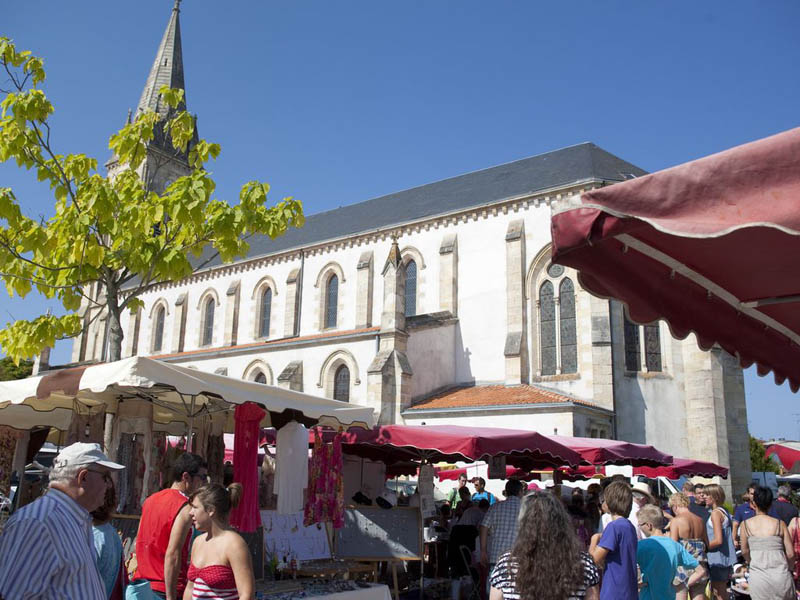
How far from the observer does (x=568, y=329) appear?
72.2 feet

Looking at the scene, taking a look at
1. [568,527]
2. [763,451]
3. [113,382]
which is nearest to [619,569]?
[568,527]

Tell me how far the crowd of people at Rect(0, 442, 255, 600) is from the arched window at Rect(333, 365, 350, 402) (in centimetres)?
1890

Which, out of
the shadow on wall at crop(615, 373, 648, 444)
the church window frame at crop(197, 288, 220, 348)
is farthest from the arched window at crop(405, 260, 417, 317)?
the church window frame at crop(197, 288, 220, 348)

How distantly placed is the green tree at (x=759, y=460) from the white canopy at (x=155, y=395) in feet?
141

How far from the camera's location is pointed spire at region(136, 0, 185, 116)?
42719mm

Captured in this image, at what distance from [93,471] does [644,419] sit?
65.1ft

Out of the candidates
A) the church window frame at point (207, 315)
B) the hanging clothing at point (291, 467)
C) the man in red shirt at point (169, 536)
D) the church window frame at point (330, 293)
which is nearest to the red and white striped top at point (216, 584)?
the man in red shirt at point (169, 536)

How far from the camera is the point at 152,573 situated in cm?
474

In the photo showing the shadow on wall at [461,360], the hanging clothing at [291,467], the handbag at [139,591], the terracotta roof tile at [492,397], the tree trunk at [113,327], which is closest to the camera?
the handbag at [139,591]

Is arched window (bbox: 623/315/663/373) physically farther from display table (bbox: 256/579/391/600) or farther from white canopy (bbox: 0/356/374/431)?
display table (bbox: 256/579/391/600)

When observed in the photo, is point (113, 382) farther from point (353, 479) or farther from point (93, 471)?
point (353, 479)

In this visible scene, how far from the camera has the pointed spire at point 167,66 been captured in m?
42.7

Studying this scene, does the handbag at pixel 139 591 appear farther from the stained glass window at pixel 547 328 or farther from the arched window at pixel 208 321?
the arched window at pixel 208 321

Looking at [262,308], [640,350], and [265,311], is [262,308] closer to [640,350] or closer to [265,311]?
[265,311]
